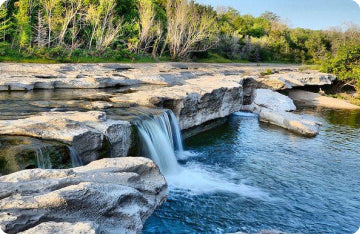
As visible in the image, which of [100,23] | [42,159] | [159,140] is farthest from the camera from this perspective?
[100,23]

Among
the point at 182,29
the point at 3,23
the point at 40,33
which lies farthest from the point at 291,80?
the point at 3,23

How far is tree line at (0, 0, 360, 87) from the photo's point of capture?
24859 mm

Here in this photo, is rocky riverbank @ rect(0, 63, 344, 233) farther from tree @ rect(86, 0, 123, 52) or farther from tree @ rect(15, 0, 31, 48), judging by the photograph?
tree @ rect(86, 0, 123, 52)

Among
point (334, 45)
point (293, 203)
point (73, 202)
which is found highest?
point (334, 45)

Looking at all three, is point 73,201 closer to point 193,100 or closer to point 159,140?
point 159,140

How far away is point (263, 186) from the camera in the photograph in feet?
31.6

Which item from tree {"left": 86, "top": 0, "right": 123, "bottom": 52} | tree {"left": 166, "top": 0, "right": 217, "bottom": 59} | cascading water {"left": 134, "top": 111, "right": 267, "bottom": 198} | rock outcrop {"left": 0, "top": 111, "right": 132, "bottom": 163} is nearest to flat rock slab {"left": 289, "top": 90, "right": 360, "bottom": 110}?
tree {"left": 166, "top": 0, "right": 217, "bottom": 59}

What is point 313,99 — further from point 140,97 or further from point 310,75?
point 140,97

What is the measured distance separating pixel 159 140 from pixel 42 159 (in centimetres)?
431

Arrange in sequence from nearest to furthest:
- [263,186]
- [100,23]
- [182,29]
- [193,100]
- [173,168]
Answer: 1. [263,186]
2. [173,168]
3. [193,100]
4. [100,23]
5. [182,29]

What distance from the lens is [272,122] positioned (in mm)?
17875

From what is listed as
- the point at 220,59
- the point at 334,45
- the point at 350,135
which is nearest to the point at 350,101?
the point at 350,135

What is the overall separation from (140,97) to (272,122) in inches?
324

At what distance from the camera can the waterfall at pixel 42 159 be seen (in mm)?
6695
